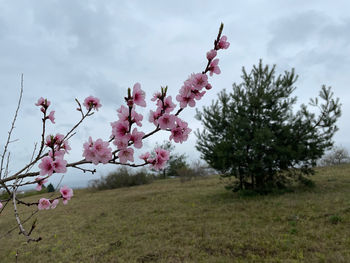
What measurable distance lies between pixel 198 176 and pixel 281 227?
12.8 m

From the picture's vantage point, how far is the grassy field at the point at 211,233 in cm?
347

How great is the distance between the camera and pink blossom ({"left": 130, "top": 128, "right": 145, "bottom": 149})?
1.02 metres

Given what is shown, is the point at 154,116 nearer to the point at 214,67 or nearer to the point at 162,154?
the point at 162,154

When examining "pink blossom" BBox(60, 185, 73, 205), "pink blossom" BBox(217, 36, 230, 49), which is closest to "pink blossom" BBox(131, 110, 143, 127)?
"pink blossom" BBox(217, 36, 230, 49)

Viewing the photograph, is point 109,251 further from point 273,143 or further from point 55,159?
point 273,143

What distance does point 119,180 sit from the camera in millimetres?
17031

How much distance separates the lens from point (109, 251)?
4.08m

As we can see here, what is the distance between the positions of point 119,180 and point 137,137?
16885 millimetres

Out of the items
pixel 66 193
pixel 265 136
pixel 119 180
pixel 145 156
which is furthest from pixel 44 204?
pixel 119 180

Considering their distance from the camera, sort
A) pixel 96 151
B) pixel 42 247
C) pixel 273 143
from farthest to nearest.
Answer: pixel 273 143 → pixel 42 247 → pixel 96 151

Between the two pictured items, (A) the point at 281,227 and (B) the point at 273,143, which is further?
(B) the point at 273,143

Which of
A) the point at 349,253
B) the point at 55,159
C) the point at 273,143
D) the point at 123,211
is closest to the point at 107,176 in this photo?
the point at 123,211

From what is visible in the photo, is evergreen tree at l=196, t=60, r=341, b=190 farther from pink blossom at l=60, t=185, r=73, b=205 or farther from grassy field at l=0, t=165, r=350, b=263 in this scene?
pink blossom at l=60, t=185, r=73, b=205

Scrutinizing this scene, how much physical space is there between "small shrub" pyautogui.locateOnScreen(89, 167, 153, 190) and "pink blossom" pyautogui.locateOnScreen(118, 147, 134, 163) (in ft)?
54.9
